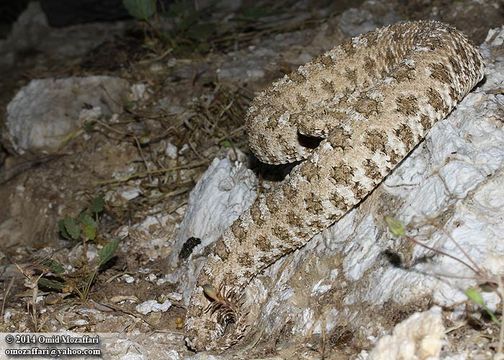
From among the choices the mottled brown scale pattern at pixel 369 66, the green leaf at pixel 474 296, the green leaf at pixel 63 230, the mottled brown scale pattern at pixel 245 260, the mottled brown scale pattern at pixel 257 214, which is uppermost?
the mottled brown scale pattern at pixel 369 66

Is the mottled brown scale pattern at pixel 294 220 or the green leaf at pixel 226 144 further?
the green leaf at pixel 226 144

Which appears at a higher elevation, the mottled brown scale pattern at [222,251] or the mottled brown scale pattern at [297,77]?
the mottled brown scale pattern at [297,77]

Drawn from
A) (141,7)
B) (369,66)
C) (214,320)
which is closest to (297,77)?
(369,66)

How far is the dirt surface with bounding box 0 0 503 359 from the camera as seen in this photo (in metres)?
5.04

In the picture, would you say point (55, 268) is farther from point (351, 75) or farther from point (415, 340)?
point (415, 340)

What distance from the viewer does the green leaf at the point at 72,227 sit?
590 cm

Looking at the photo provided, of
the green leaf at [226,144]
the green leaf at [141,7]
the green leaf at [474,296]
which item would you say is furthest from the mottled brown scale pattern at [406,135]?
the green leaf at [141,7]

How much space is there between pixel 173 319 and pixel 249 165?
149 centimetres

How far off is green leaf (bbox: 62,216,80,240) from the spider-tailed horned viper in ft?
5.61

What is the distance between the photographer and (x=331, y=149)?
4043 mm

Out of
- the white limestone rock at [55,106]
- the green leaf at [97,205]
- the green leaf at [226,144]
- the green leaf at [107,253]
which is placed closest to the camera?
the green leaf at [107,253]

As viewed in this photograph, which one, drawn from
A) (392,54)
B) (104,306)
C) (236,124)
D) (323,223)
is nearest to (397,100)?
(323,223)

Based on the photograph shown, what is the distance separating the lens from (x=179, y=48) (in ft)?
26.9

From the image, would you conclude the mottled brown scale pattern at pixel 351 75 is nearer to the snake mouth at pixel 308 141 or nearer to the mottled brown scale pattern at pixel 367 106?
the snake mouth at pixel 308 141
